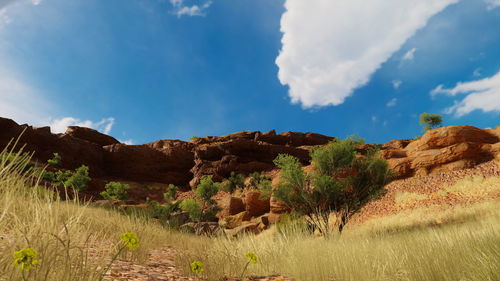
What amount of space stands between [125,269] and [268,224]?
1962 cm

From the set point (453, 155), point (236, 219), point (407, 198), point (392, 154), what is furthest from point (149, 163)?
point (453, 155)

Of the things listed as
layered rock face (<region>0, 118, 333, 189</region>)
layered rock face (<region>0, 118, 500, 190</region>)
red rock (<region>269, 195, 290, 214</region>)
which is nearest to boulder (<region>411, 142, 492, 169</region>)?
layered rock face (<region>0, 118, 500, 190</region>)

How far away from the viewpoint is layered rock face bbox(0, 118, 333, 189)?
46.0 m

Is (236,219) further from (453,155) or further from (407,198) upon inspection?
(453,155)

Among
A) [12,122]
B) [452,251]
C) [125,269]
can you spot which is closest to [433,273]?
[452,251]

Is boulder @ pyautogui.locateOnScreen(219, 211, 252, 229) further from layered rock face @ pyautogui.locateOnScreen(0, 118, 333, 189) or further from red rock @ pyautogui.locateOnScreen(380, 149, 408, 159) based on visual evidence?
layered rock face @ pyautogui.locateOnScreen(0, 118, 333, 189)

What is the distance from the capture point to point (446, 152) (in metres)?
28.2

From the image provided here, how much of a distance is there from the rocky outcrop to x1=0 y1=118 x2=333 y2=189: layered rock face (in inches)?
989

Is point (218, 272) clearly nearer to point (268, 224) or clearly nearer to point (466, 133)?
point (268, 224)

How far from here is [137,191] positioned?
44562 millimetres

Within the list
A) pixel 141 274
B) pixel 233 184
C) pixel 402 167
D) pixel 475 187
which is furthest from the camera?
pixel 233 184

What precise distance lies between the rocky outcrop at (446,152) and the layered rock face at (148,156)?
25.1 metres

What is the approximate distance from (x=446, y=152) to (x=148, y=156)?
4297 centimetres

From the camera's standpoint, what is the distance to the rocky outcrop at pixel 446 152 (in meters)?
27.7
